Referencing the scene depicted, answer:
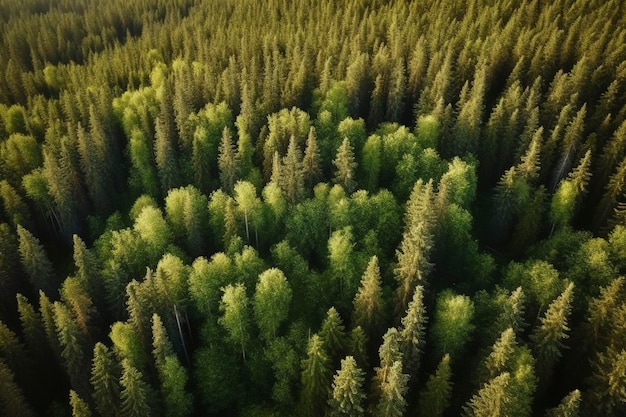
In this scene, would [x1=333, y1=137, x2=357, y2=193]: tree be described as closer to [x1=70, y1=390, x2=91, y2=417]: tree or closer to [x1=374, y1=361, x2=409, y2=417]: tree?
[x1=374, y1=361, x2=409, y2=417]: tree

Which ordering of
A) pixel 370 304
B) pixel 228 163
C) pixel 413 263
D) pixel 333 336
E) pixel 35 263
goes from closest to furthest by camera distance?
pixel 333 336 → pixel 370 304 → pixel 413 263 → pixel 35 263 → pixel 228 163

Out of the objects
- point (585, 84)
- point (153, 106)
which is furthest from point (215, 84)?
point (585, 84)

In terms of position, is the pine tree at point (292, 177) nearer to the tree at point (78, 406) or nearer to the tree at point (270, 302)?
the tree at point (270, 302)

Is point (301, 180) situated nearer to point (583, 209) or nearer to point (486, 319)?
point (486, 319)

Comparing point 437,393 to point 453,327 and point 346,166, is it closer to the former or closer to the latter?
point 453,327

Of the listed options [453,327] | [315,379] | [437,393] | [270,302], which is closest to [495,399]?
[437,393]

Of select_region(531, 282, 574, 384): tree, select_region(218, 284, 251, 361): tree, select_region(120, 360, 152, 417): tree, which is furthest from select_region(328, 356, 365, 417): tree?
select_region(531, 282, 574, 384): tree
